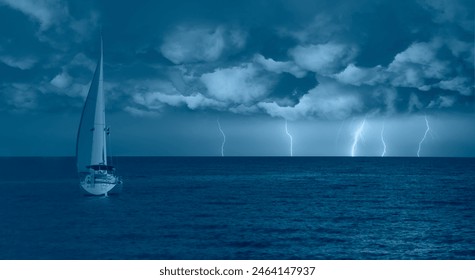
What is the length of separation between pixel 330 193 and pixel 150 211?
39879 millimetres

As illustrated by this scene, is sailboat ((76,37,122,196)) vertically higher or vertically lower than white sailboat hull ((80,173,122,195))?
higher

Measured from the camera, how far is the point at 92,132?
256 ft

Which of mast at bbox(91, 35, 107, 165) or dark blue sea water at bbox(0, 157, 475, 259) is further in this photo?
mast at bbox(91, 35, 107, 165)

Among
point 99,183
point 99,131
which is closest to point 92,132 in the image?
point 99,131

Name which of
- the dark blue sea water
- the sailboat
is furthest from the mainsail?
the dark blue sea water

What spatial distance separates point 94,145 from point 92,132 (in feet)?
6.73

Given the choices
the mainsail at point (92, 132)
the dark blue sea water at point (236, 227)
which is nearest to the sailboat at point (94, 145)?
the mainsail at point (92, 132)

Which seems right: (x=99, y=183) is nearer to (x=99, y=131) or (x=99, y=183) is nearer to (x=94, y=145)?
(x=94, y=145)

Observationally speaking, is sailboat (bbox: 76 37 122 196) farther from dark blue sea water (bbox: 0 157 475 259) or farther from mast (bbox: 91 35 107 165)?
dark blue sea water (bbox: 0 157 475 259)

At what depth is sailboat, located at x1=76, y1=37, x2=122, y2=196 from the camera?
77750 millimetres

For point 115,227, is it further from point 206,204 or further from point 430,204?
point 430,204

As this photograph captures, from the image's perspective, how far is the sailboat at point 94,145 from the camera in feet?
255

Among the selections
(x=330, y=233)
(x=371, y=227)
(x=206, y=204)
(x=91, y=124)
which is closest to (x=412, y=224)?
(x=371, y=227)
